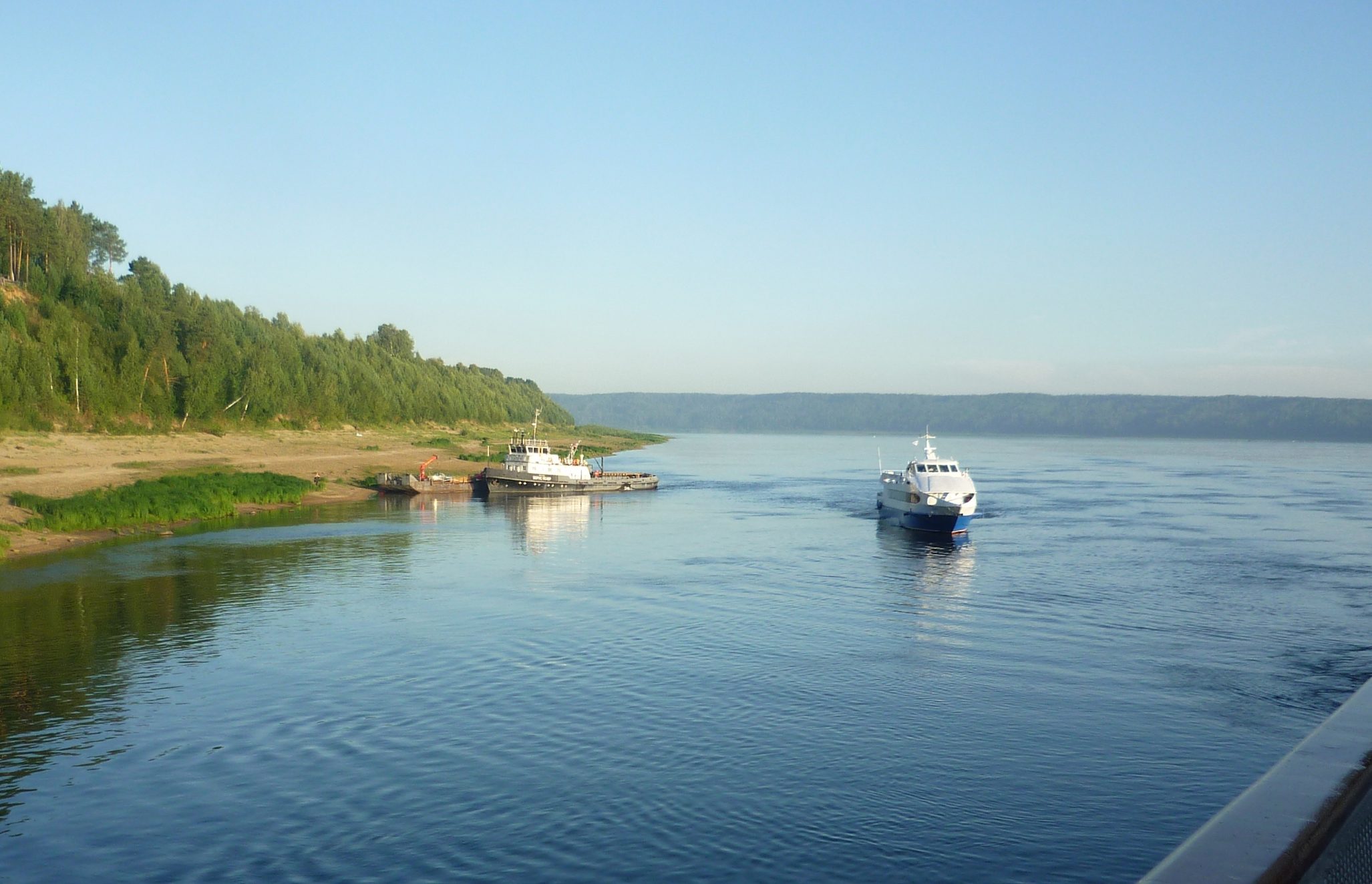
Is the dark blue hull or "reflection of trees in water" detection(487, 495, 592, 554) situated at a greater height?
the dark blue hull

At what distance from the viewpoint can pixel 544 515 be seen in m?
87.6

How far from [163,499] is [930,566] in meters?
50.5

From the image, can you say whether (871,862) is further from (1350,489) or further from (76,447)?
(1350,489)

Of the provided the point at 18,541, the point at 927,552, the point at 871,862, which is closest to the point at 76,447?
the point at 18,541

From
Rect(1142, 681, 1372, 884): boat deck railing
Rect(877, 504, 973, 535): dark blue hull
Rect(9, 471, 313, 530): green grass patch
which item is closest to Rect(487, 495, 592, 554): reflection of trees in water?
Rect(9, 471, 313, 530): green grass patch

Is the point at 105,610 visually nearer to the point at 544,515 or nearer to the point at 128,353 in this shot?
the point at 544,515

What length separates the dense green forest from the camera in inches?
4067

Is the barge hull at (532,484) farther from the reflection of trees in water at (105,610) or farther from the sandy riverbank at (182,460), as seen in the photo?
the reflection of trees in water at (105,610)

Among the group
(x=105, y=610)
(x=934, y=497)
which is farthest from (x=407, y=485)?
(x=105, y=610)

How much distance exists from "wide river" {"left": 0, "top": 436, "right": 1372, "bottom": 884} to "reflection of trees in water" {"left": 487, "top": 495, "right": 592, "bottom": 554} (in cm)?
990

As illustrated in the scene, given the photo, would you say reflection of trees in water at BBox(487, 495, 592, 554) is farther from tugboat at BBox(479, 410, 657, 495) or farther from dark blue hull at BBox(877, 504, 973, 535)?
dark blue hull at BBox(877, 504, 973, 535)

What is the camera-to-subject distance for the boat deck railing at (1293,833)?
38.9 feet

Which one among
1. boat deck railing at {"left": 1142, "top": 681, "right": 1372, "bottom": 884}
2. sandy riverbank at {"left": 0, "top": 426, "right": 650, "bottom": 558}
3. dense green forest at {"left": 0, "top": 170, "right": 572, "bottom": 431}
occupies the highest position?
dense green forest at {"left": 0, "top": 170, "right": 572, "bottom": 431}

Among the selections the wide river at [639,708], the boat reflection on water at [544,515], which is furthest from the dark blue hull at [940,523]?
the boat reflection on water at [544,515]
